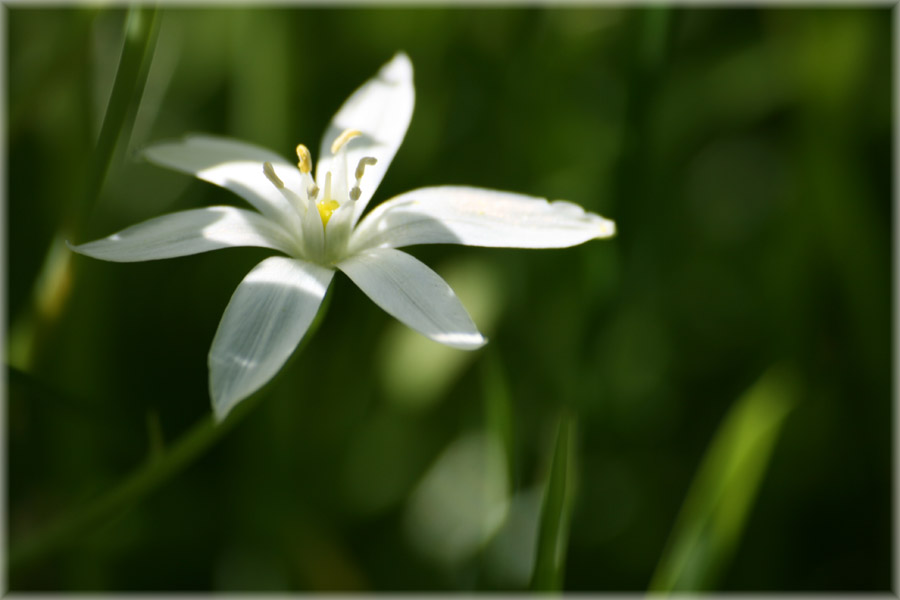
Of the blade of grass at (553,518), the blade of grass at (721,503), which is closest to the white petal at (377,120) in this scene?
the blade of grass at (553,518)

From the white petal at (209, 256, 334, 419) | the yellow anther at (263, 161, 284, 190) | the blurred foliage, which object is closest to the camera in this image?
the white petal at (209, 256, 334, 419)

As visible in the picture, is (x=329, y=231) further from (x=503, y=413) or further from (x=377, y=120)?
(x=503, y=413)

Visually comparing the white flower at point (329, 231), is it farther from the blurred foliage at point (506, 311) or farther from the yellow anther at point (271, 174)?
the blurred foliage at point (506, 311)

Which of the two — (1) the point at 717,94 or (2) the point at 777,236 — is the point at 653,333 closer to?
(2) the point at 777,236

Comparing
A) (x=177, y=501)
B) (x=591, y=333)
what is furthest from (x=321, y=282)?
(x=177, y=501)

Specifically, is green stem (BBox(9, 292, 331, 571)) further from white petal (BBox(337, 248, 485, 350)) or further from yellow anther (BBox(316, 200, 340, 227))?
yellow anther (BBox(316, 200, 340, 227))

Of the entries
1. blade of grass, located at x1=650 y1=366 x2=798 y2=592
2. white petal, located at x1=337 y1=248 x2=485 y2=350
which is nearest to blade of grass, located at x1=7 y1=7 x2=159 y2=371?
white petal, located at x1=337 y1=248 x2=485 y2=350

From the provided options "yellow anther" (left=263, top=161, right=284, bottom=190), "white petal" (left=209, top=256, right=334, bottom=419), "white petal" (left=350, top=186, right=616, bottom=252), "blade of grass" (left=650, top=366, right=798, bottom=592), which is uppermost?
"yellow anther" (left=263, top=161, right=284, bottom=190)
